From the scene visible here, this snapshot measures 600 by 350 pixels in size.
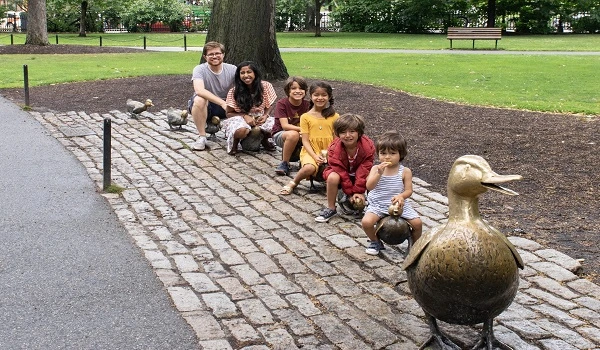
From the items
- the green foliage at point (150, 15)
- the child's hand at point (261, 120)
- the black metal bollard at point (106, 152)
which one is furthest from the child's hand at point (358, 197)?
the green foliage at point (150, 15)

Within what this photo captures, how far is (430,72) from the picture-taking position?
68.7 feet

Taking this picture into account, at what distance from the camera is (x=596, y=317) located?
5078 millimetres

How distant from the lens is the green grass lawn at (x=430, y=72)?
1553 cm

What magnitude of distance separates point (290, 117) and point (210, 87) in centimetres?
225

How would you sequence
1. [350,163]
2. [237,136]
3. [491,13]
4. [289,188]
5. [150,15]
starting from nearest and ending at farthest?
1. [350,163]
2. [289,188]
3. [237,136]
4. [491,13]
5. [150,15]

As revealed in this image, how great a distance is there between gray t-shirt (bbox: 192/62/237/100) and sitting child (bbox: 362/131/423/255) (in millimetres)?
5120

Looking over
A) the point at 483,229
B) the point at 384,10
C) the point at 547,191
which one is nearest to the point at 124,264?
the point at 483,229

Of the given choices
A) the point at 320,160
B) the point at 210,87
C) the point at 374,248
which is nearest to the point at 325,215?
the point at 320,160

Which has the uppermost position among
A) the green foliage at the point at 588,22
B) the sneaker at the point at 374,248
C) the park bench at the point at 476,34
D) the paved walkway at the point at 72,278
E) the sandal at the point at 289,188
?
the green foliage at the point at 588,22

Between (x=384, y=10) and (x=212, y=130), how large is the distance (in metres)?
39.2

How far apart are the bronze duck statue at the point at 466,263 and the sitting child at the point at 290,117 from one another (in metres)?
4.60

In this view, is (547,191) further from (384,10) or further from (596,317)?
(384,10)

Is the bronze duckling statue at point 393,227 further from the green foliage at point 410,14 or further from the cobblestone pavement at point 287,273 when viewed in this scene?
the green foliage at point 410,14

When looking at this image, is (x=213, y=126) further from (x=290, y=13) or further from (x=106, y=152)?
(x=290, y=13)
